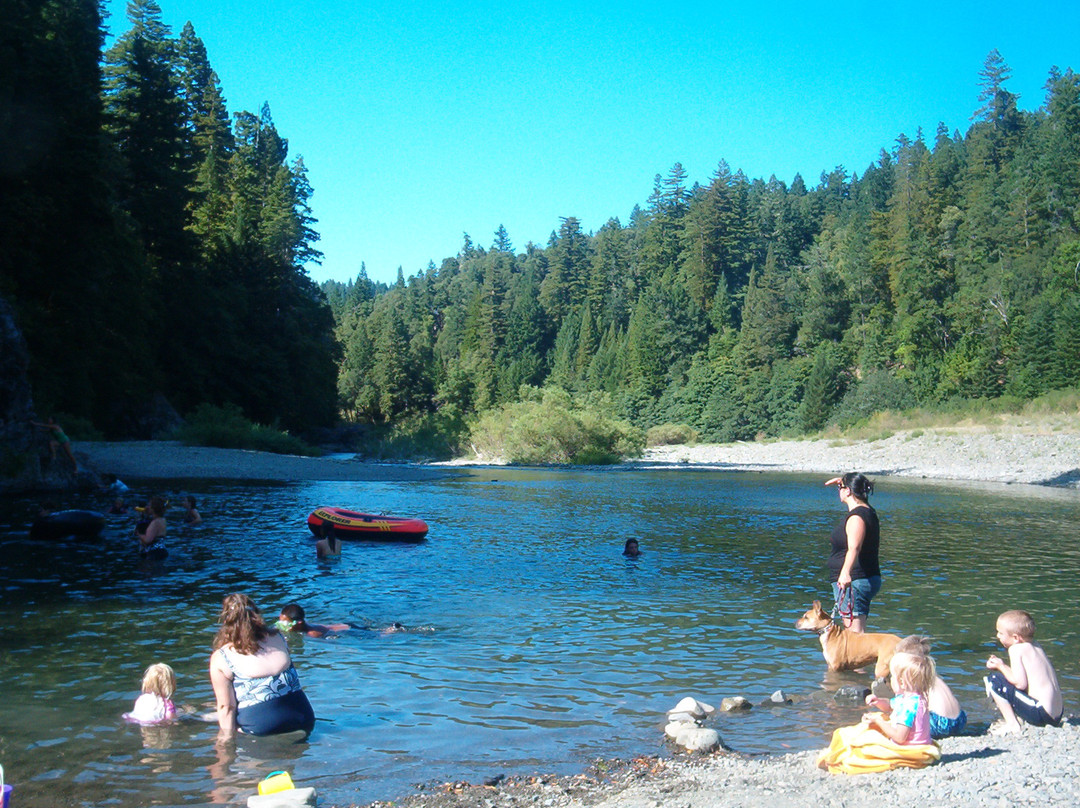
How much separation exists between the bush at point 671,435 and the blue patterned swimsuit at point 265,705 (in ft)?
213

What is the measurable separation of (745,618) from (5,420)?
22.0 meters

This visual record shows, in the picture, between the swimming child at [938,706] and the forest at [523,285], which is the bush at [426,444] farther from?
the swimming child at [938,706]

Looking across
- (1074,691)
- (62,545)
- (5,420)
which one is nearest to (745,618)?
(1074,691)

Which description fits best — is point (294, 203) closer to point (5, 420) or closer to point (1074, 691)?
point (5, 420)

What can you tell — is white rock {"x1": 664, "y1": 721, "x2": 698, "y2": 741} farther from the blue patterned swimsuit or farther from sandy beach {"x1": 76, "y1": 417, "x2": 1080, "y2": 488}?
sandy beach {"x1": 76, "y1": 417, "x2": 1080, "y2": 488}

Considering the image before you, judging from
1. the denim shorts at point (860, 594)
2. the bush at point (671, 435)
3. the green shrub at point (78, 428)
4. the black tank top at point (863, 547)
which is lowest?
the denim shorts at point (860, 594)

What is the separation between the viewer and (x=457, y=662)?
971 cm

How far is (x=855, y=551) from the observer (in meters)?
8.06

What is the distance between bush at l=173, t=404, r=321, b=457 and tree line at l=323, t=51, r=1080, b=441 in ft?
63.8

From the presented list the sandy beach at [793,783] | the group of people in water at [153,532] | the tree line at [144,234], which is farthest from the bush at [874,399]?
the sandy beach at [793,783]

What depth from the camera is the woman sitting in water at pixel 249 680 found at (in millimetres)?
7012

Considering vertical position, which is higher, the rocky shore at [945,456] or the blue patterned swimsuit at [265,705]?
the rocky shore at [945,456]

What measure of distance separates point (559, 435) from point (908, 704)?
45771mm

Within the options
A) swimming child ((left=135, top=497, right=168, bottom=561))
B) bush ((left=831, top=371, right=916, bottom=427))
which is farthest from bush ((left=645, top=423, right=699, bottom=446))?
swimming child ((left=135, top=497, right=168, bottom=561))
